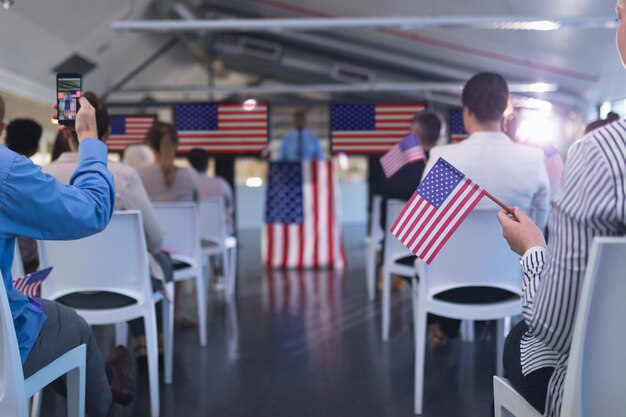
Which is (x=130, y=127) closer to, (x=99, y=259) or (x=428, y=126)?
(x=428, y=126)

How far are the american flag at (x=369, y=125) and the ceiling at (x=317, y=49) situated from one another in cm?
199

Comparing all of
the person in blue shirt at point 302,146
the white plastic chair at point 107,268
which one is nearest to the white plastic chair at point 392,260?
the white plastic chair at point 107,268

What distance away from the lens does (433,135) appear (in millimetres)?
3850

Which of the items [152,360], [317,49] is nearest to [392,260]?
[152,360]

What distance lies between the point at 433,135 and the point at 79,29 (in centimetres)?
507

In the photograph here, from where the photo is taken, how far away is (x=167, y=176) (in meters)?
3.95

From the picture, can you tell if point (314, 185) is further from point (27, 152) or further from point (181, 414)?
point (181, 414)

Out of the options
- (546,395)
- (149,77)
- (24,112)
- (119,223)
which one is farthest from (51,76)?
(546,395)

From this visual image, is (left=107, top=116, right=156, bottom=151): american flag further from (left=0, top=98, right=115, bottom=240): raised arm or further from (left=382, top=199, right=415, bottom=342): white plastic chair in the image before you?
(left=0, top=98, right=115, bottom=240): raised arm

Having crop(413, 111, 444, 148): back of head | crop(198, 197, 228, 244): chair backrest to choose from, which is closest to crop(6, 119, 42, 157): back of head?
crop(198, 197, 228, 244): chair backrest

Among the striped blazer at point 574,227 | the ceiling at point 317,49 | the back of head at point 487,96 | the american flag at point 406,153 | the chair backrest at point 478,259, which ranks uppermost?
the ceiling at point 317,49

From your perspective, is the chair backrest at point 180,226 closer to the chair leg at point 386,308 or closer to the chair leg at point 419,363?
the chair leg at point 386,308

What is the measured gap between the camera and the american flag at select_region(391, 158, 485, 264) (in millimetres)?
1681

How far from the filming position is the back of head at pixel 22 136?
3.06m
